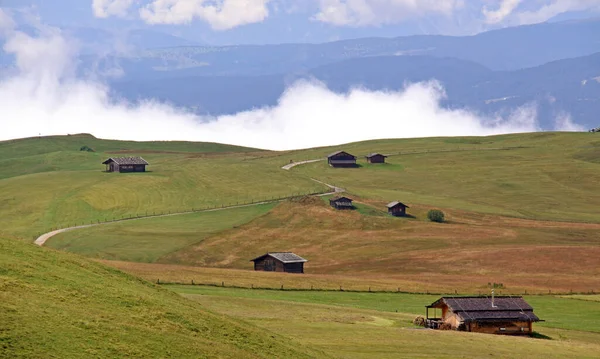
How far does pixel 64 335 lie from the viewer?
38.7 metres

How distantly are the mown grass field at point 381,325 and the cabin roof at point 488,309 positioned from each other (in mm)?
2037

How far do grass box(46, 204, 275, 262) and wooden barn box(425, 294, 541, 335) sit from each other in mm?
56924

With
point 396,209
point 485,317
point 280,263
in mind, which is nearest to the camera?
point 485,317

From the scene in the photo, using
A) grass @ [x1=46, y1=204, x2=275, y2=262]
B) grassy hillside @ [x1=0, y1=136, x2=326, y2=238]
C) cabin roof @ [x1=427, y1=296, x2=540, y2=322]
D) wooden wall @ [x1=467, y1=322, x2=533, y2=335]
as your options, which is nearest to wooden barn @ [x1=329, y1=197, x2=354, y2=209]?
grass @ [x1=46, y1=204, x2=275, y2=262]

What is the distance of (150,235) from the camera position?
142375 millimetres

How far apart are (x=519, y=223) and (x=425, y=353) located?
344ft

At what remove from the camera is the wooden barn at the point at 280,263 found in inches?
4702

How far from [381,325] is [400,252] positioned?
64.5m

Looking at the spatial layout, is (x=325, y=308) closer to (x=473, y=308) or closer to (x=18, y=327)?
(x=473, y=308)

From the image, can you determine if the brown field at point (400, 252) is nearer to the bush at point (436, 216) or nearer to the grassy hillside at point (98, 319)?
the bush at point (436, 216)

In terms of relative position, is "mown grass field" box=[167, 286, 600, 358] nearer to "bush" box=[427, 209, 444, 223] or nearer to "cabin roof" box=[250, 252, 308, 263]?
"cabin roof" box=[250, 252, 308, 263]

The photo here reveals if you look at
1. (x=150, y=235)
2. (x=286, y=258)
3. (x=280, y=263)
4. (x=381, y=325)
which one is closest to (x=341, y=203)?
(x=150, y=235)

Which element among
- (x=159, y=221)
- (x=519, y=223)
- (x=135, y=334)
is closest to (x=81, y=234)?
(x=159, y=221)

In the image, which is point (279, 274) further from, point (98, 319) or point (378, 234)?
point (98, 319)
